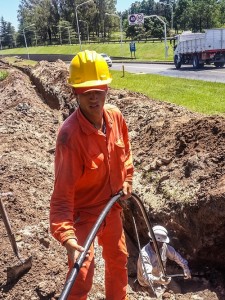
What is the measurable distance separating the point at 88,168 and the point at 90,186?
0.27 meters

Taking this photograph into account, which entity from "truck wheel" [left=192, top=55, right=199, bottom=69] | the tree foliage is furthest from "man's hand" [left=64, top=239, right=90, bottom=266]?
the tree foliage

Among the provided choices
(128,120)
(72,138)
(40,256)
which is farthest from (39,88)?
(72,138)

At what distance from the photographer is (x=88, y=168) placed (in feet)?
11.2

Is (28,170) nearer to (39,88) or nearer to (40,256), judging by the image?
(40,256)

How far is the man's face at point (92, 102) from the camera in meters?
3.29

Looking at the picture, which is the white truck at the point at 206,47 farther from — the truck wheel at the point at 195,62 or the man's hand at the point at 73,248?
the man's hand at the point at 73,248

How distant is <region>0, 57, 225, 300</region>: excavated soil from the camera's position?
16.2ft

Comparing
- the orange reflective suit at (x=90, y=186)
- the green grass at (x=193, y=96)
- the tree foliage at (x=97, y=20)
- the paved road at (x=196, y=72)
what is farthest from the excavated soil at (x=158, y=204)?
the tree foliage at (x=97, y=20)

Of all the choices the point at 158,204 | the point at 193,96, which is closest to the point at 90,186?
the point at 158,204

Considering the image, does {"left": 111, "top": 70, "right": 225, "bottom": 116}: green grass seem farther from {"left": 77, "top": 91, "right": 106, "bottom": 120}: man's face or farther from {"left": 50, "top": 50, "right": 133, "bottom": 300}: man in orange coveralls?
{"left": 77, "top": 91, "right": 106, "bottom": 120}: man's face

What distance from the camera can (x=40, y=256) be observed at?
5047 mm

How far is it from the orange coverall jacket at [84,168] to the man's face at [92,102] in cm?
9

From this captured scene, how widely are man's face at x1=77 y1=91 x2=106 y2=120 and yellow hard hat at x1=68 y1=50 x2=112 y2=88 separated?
9 cm

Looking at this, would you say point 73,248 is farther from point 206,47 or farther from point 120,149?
point 206,47
